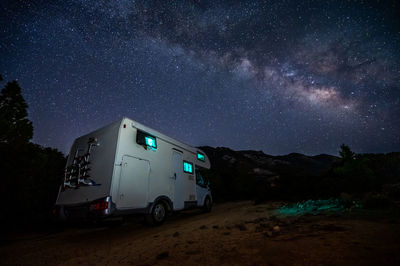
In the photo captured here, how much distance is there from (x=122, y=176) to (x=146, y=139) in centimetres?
134

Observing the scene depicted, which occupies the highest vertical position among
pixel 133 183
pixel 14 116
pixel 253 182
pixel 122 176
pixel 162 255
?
pixel 14 116

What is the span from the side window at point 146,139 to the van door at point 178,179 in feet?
3.67

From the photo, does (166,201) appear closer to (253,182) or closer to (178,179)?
(178,179)

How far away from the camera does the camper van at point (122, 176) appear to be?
471 cm

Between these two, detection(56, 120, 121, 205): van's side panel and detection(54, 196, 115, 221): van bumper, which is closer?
detection(54, 196, 115, 221): van bumper

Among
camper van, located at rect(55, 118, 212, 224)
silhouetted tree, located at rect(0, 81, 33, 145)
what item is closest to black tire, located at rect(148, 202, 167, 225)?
camper van, located at rect(55, 118, 212, 224)

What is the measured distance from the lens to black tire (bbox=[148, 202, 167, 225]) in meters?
5.50

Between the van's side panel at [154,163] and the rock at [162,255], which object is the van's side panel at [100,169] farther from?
the rock at [162,255]

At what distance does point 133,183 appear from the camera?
5.10 meters

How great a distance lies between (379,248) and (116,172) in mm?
5064

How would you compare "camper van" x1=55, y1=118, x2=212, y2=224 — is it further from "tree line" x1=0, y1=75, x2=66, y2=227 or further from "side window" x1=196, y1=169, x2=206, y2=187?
"tree line" x1=0, y1=75, x2=66, y2=227

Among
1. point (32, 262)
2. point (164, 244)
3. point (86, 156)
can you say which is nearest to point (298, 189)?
point (164, 244)

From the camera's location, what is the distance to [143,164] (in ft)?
18.1

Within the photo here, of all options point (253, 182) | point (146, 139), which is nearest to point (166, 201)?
point (146, 139)
